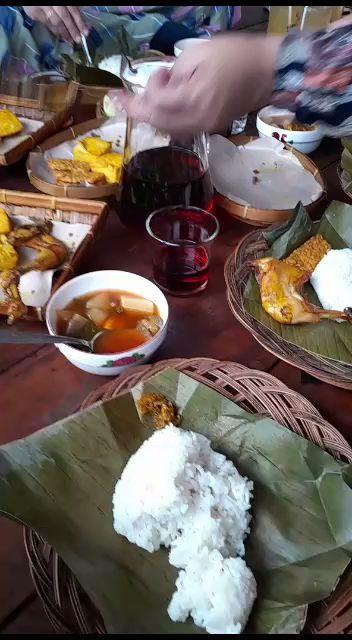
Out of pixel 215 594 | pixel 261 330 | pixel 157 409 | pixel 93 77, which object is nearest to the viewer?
pixel 215 594

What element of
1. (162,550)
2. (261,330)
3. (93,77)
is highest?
(93,77)

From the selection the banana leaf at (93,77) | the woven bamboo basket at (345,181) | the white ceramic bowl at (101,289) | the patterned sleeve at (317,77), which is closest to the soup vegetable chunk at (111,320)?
the white ceramic bowl at (101,289)

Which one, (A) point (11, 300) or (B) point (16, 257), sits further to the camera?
(B) point (16, 257)

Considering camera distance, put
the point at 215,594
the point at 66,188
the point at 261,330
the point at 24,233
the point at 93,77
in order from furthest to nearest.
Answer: the point at 93,77
the point at 66,188
the point at 24,233
the point at 261,330
the point at 215,594

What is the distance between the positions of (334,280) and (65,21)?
1355 mm

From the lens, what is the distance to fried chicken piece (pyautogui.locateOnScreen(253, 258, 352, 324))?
0.96m

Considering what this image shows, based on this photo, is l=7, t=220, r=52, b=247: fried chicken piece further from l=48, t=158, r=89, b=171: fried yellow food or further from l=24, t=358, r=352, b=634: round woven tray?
l=24, t=358, r=352, b=634: round woven tray

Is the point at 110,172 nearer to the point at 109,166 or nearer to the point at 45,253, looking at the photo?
the point at 109,166

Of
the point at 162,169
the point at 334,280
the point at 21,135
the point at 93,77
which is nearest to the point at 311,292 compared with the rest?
the point at 334,280

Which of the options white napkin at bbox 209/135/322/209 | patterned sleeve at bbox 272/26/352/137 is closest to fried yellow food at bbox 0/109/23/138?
white napkin at bbox 209/135/322/209

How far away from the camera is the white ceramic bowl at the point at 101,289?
0.83 meters

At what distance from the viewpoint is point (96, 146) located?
1.29 m

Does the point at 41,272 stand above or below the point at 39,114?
below

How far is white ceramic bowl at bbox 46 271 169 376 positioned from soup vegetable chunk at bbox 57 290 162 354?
0.01 meters
